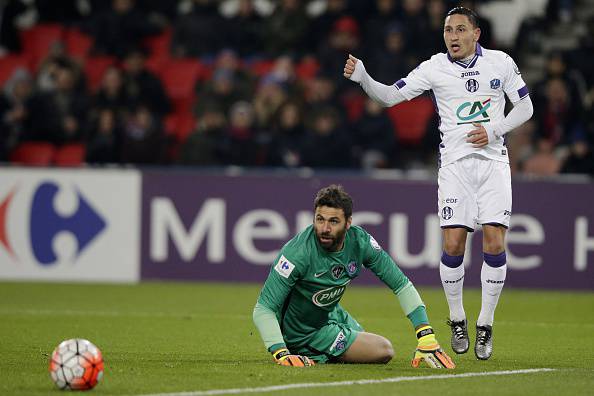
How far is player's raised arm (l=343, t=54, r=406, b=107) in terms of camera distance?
911 centimetres

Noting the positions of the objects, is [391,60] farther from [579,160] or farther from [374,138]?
[579,160]

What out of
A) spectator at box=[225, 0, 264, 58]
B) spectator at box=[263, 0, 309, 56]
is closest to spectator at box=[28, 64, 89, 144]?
spectator at box=[225, 0, 264, 58]

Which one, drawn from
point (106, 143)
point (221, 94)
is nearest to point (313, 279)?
point (106, 143)

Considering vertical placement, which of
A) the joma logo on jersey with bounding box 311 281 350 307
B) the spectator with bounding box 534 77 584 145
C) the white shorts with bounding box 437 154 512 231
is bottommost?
the joma logo on jersey with bounding box 311 281 350 307

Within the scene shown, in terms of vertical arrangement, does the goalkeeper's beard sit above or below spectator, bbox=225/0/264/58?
below

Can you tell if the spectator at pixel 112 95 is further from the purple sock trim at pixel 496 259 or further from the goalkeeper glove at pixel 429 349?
the goalkeeper glove at pixel 429 349

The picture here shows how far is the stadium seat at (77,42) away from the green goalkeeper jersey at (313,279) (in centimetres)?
1288

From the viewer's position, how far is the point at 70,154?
1775 centimetres

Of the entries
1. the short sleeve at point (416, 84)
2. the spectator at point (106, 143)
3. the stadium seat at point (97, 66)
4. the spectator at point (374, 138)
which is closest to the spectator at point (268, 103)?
the spectator at point (374, 138)

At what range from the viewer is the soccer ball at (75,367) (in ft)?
22.8

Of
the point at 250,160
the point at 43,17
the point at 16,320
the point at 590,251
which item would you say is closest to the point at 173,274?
the point at 250,160

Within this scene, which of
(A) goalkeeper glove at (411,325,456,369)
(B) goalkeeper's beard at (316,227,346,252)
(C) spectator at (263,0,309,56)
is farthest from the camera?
(C) spectator at (263,0,309,56)

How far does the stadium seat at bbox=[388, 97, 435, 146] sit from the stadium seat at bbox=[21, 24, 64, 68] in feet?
20.7

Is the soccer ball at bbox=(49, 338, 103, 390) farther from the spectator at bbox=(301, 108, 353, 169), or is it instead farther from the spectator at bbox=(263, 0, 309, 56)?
the spectator at bbox=(263, 0, 309, 56)
